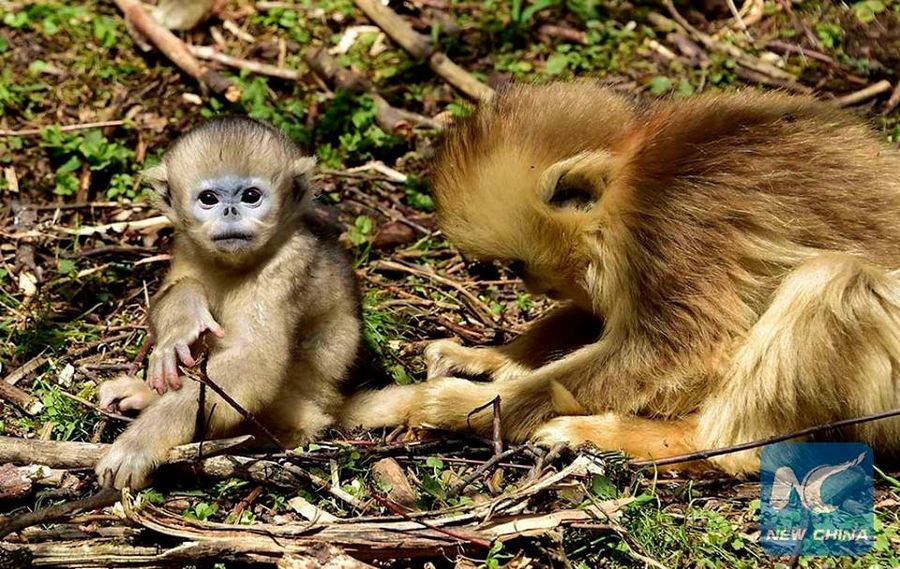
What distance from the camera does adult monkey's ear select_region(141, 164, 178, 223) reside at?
229 inches

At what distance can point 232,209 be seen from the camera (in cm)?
555

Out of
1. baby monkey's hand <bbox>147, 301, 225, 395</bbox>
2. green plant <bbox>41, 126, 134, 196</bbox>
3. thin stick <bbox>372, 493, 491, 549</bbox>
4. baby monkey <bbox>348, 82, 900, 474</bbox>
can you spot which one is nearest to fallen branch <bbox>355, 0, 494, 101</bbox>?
green plant <bbox>41, 126, 134, 196</bbox>

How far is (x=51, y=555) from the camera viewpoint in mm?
4727

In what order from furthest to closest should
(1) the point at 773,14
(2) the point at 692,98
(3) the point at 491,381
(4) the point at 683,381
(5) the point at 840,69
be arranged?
1. (1) the point at 773,14
2. (5) the point at 840,69
3. (3) the point at 491,381
4. (2) the point at 692,98
5. (4) the point at 683,381

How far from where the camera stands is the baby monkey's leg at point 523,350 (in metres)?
6.46

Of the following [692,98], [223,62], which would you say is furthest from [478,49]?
[692,98]

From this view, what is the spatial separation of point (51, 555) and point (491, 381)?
2.65 m

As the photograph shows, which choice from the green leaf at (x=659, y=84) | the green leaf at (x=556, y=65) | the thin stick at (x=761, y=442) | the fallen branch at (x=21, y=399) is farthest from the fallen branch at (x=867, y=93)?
the fallen branch at (x=21, y=399)

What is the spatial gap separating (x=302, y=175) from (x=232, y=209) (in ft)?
1.67

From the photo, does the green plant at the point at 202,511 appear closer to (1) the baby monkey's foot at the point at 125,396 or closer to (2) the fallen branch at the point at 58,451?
(2) the fallen branch at the point at 58,451

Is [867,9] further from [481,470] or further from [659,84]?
[481,470]

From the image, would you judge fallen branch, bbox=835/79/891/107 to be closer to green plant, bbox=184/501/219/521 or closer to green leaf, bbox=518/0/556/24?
green leaf, bbox=518/0/556/24

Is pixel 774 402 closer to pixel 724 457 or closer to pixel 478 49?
pixel 724 457

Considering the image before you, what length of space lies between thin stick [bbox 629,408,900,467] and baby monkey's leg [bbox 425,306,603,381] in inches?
46.9
